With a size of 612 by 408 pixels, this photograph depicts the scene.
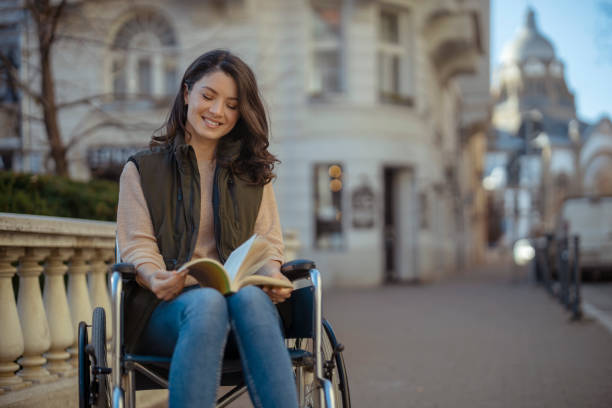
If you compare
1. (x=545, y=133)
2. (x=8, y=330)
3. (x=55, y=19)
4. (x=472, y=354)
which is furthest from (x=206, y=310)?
(x=545, y=133)

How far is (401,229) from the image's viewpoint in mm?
18453

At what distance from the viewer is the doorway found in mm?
18250

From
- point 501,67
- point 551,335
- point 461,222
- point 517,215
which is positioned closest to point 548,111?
point 501,67

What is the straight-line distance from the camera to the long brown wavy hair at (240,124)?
305cm

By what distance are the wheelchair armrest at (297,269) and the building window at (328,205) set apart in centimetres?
1405

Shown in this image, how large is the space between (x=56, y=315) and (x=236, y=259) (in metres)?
1.78

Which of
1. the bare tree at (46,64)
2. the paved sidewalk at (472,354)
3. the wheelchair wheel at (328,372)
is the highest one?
the bare tree at (46,64)

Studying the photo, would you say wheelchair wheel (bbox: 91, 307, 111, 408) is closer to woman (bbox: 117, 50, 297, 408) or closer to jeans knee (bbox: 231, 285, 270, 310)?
woman (bbox: 117, 50, 297, 408)

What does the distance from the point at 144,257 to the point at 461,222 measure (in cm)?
2937

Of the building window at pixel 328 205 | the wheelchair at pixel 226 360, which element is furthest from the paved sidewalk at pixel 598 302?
the wheelchair at pixel 226 360

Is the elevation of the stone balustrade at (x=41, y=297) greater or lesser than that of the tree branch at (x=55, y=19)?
lesser

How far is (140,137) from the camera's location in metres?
16.7

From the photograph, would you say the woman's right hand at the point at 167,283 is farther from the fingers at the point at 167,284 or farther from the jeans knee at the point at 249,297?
the jeans knee at the point at 249,297

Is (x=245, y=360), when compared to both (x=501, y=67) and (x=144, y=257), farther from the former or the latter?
(x=501, y=67)
